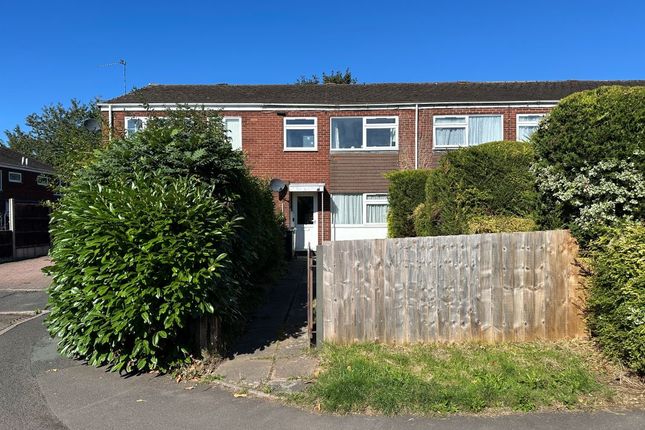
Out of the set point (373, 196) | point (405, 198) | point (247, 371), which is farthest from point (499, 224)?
point (373, 196)

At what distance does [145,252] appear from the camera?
4.65m

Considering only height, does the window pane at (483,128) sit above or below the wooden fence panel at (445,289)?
above

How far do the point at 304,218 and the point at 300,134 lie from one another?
3.01m

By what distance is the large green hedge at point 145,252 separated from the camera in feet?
15.2

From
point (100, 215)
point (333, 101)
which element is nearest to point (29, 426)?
point (100, 215)

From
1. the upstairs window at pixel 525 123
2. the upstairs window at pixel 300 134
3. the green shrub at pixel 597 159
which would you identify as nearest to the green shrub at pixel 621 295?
the green shrub at pixel 597 159

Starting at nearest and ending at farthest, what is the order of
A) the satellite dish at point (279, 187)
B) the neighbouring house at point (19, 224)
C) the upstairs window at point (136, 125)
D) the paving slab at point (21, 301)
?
the upstairs window at point (136, 125), the paving slab at point (21, 301), the satellite dish at point (279, 187), the neighbouring house at point (19, 224)

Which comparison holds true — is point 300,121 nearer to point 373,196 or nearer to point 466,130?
point 373,196

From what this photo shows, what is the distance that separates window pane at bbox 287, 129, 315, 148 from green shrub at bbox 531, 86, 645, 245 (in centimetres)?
1173

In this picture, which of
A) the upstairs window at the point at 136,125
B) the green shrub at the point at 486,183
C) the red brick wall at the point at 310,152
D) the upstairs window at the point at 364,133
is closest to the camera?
the upstairs window at the point at 136,125

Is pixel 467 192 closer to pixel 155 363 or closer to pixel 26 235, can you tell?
pixel 155 363

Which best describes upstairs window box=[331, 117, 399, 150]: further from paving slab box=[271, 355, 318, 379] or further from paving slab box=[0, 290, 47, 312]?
paving slab box=[271, 355, 318, 379]

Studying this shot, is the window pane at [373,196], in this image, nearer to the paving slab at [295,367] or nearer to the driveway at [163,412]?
the paving slab at [295,367]

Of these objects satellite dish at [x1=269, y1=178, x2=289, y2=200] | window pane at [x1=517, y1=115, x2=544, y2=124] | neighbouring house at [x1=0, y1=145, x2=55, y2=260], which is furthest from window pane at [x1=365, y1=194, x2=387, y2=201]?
neighbouring house at [x1=0, y1=145, x2=55, y2=260]
